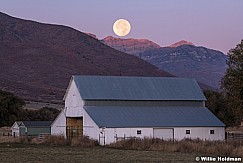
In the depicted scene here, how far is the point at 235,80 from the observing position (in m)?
53.9

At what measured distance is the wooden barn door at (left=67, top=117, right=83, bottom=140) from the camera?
69.5 m

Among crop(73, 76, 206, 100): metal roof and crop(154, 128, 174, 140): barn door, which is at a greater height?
crop(73, 76, 206, 100): metal roof

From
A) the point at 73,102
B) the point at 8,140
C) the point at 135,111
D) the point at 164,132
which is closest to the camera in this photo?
the point at 164,132

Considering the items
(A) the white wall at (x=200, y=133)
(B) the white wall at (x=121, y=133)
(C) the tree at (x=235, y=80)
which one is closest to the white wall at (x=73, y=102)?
(B) the white wall at (x=121, y=133)

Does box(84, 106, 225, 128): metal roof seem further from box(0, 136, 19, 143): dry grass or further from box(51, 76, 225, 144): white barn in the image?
box(0, 136, 19, 143): dry grass

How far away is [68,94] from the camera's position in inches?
2872

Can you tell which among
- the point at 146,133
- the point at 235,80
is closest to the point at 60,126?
the point at 146,133

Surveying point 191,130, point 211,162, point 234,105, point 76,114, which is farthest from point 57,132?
point 211,162

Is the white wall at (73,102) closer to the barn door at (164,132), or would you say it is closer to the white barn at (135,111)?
the white barn at (135,111)

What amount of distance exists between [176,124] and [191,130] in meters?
1.89

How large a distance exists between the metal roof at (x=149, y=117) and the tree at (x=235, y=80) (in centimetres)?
1264

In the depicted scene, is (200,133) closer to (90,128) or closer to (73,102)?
(90,128)

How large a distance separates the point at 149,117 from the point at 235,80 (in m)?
16.0

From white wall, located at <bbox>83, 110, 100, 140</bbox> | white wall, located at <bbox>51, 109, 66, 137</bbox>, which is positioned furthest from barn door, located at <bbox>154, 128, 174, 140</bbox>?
white wall, located at <bbox>51, 109, 66, 137</bbox>
